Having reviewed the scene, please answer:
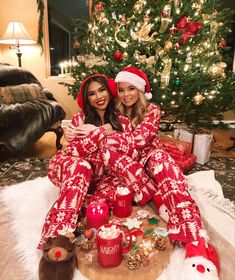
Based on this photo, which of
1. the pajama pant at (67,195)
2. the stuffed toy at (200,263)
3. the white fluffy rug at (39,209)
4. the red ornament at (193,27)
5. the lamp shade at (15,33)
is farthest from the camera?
the lamp shade at (15,33)

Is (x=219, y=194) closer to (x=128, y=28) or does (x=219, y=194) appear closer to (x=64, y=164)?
(x=64, y=164)

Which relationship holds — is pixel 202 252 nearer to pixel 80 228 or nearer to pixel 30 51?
pixel 80 228

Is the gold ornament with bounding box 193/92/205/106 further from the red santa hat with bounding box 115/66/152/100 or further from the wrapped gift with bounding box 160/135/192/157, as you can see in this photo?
the red santa hat with bounding box 115/66/152/100

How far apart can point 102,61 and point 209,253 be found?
211 centimetres

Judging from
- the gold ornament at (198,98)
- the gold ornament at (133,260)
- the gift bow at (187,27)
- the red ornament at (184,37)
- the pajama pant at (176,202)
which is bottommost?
the gold ornament at (133,260)

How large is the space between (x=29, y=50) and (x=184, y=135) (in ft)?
9.22

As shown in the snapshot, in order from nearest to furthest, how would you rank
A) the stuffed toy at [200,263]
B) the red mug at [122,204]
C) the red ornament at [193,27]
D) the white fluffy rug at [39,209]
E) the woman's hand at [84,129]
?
1. the stuffed toy at [200,263]
2. the white fluffy rug at [39,209]
3. the red mug at [122,204]
4. the woman's hand at [84,129]
5. the red ornament at [193,27]

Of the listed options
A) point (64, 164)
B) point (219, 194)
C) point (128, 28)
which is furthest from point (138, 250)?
point (128, 28)

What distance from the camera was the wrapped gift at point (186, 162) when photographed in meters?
2.61

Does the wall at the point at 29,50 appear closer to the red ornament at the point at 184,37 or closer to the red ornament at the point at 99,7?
the red ornament at the point at 99,7

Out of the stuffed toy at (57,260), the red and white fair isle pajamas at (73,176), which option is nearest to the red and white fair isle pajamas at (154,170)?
the red and white fair isle pajamas at (73,176)

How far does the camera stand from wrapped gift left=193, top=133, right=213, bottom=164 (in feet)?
9.47

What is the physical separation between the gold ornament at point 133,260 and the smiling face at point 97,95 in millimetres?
1000

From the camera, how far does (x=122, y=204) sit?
5.61 ft
